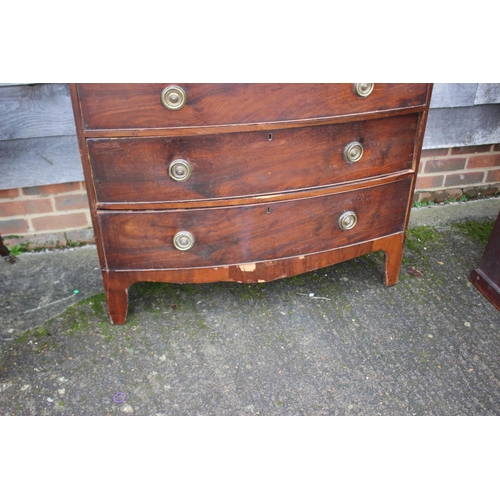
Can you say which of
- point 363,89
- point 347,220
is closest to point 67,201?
point 347,220

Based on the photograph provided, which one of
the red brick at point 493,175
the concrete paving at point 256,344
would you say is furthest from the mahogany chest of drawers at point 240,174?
the red brick at point 493,175

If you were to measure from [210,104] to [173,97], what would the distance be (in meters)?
0.11

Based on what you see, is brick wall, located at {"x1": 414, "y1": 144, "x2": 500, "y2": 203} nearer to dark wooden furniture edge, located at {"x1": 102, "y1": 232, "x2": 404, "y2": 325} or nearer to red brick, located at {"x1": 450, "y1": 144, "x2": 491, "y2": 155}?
red brick, located at {"x1": 450, "y1": 144, "x2": 491, "y2": 155}

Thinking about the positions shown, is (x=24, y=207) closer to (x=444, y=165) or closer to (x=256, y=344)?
(x=256, y=344)

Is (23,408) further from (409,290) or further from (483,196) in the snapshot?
(483,196)

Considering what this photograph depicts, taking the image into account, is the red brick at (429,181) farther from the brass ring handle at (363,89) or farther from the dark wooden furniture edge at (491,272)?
the brass ring handle at (363,89)

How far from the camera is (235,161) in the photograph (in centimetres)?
151

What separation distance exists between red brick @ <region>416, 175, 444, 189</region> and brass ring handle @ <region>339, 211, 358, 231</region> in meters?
1.11

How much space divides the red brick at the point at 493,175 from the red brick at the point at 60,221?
2235 mm

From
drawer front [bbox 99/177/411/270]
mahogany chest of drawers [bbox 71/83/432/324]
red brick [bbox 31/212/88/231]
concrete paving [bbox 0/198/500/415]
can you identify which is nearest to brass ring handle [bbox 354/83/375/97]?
mahogany chest of drawers [bbox 71/83/432/324]

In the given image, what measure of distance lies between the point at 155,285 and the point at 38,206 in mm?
702

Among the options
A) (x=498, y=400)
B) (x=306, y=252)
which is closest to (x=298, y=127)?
(x=306, y=252)

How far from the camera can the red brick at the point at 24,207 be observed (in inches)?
89.1

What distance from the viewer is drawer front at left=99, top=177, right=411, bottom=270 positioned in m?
1.61
